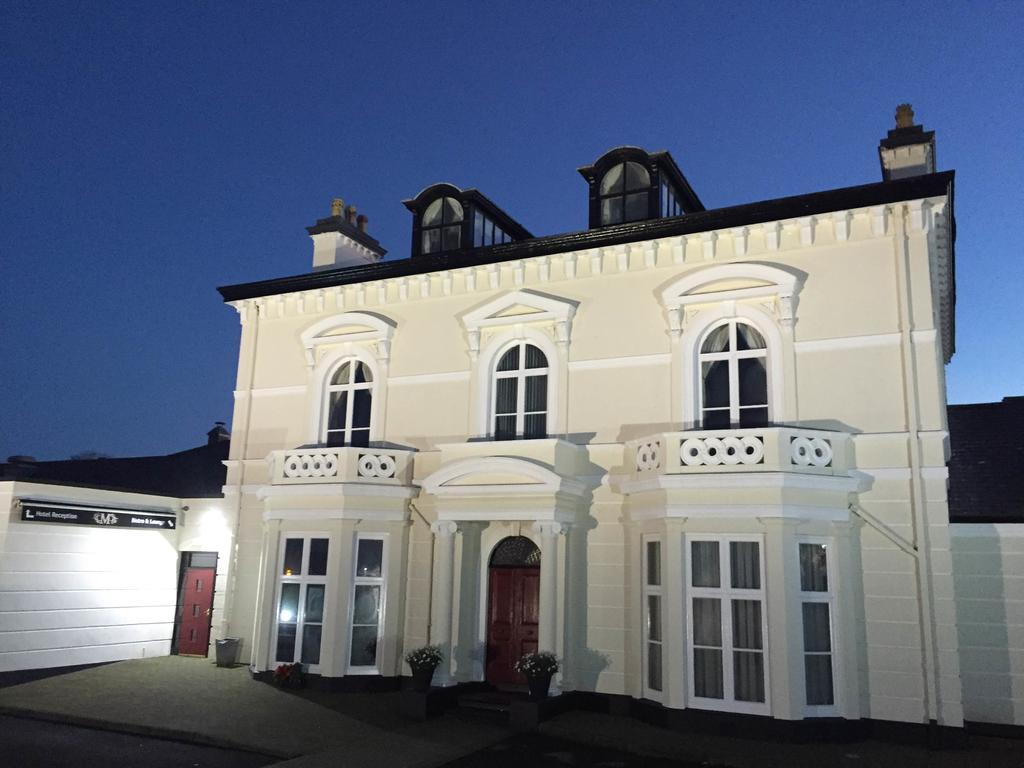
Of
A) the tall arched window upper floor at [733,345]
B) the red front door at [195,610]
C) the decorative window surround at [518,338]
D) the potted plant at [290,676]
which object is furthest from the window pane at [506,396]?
the red front door at [195,610]

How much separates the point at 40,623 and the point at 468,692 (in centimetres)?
819

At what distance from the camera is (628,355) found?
13445 millimetres

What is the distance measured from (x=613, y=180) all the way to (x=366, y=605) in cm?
878

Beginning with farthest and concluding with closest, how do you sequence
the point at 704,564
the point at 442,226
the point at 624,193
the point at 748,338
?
1. the point at 442,226
2. the point at 624,193
3. the point at 748,338
4. the point at 704,564

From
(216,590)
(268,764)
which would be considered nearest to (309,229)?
(216,590)

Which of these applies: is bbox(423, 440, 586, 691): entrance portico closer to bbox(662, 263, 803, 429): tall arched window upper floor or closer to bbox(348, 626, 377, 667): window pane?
bbox(348, 626, 377, 667): window pane

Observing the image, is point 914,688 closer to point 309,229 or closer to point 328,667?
point 328,667

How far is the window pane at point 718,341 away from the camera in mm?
12883

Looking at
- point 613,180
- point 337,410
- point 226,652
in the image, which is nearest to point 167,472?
point 226,652

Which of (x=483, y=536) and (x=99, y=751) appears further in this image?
(x=483, y=536)

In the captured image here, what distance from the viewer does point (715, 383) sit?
12.8 m

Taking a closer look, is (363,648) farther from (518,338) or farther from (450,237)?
(450,237)

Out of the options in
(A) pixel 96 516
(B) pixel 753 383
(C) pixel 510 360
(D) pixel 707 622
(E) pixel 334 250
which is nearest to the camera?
(D) pixel 707 622

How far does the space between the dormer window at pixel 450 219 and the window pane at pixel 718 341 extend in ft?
16.3
